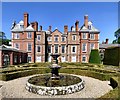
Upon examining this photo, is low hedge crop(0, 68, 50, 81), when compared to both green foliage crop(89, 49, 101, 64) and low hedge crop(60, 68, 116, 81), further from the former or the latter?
green foliage crop(89, 49, 101, 64)

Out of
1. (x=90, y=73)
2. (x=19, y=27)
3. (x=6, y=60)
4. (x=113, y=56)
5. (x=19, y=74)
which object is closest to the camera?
(x=19, y=74)

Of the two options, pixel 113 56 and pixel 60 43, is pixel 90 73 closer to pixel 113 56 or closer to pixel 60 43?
pixel 113 56

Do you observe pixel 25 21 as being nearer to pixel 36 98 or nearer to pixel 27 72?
pixel 27 72

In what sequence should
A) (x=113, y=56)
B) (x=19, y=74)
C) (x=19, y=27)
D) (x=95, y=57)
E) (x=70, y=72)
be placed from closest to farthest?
(x=19, y=74)
(x=70, y=72)
(x=113, y=56)
(x=95, y=57)
(x=19, y=27)

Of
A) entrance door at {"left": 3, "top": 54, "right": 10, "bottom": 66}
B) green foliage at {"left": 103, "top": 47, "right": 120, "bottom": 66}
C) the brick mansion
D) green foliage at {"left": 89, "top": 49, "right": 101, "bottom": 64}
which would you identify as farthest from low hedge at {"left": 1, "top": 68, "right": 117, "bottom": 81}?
the brick mansion

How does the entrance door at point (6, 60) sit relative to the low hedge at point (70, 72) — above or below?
above

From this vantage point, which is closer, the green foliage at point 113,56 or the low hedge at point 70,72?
the low hedge at point 70,72

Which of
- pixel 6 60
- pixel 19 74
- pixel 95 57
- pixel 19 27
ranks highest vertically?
pixel 19 27

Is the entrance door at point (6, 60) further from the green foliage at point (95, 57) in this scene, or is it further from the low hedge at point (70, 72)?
the green foliage at point (95, 57)

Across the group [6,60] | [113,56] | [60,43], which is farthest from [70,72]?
[60,43]

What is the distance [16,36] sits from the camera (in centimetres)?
3144

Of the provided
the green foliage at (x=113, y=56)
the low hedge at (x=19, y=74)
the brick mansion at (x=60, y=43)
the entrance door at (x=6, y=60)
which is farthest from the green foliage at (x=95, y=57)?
the entrance door at (x=6, y=60)

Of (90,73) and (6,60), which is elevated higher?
(6,60)

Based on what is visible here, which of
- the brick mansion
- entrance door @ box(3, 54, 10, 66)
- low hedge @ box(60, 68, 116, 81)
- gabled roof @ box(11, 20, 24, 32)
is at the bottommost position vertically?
low hedge @ box(60, 68, 116, 81)
